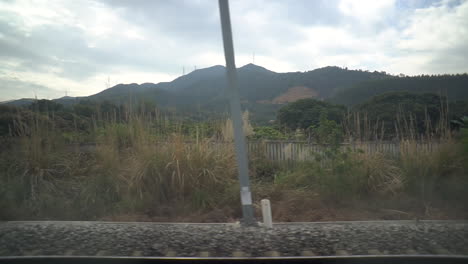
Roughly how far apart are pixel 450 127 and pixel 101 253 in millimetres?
7379

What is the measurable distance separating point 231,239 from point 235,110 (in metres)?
1.91

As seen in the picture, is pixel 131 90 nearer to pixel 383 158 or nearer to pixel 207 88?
pixel 383 158

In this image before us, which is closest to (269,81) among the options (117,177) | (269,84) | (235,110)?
(269,84)

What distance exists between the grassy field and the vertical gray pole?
69 centimetres

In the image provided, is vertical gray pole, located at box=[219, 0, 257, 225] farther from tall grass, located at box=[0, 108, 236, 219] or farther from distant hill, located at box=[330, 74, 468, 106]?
distant hill, located at box=[330, 74, 468, 106]

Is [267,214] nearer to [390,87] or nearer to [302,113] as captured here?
[302,113]

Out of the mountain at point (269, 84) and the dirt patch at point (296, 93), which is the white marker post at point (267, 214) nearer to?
the mountain at point (269, 84)

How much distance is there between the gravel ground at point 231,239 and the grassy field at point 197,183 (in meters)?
0.51

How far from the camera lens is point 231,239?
4199mm

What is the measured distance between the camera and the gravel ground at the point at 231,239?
386 centimetres

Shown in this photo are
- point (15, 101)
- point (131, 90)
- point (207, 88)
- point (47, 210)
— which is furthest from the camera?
point (207, 88)

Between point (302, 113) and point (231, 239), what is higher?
point (302, 113)

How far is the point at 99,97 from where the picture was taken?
313 inches

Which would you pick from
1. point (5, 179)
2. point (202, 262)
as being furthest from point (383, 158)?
point (5, 179)
